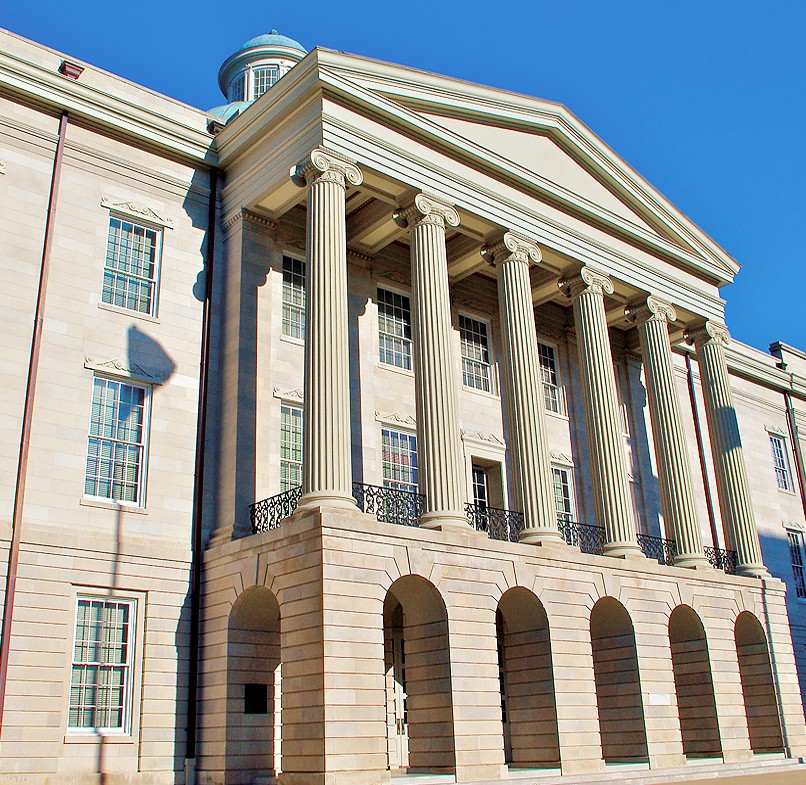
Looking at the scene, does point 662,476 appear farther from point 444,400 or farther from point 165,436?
point 165,436

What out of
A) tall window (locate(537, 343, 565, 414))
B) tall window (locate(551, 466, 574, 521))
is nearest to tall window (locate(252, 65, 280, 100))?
tall window (locate(537, 343, 565, 414))

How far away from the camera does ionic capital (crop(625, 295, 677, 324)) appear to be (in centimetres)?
2773

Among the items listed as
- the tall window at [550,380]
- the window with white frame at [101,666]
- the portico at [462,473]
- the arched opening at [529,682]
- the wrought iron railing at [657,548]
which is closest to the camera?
the portico at [462,473]

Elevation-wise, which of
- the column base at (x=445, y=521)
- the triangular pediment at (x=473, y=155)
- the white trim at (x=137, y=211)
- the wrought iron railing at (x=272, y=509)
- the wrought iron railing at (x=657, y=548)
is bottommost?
the column base at (x=445, y=521)

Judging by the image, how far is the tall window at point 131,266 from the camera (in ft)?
68.9

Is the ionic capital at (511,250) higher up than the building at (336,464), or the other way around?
the ionic capital at (511,250)

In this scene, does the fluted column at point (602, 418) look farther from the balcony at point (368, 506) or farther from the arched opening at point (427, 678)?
the arched opening at point (427, 678)

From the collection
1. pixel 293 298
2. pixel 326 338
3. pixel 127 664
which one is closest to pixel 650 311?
pixel 293 298

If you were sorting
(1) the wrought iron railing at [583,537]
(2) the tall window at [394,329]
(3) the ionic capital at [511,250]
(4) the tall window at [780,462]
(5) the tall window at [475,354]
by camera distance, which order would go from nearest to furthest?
1. (1) the wrought iron railing at [583,537]
2. (3) the ionic capital at [511,250]
3. (2) the tall window at [394,329]
4. (5) the tall window at [475,354]
5. (4) the tall window at [780,462]

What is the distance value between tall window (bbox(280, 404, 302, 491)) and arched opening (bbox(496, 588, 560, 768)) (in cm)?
551

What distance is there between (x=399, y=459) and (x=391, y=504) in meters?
3.34

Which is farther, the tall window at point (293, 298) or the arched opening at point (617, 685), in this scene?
the tall window at point (293, 298)

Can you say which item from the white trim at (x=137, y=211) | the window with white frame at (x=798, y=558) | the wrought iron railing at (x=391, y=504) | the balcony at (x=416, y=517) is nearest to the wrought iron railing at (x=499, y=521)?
the balcony at (x=416, y=517)

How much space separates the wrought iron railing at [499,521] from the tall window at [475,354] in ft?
16.6
